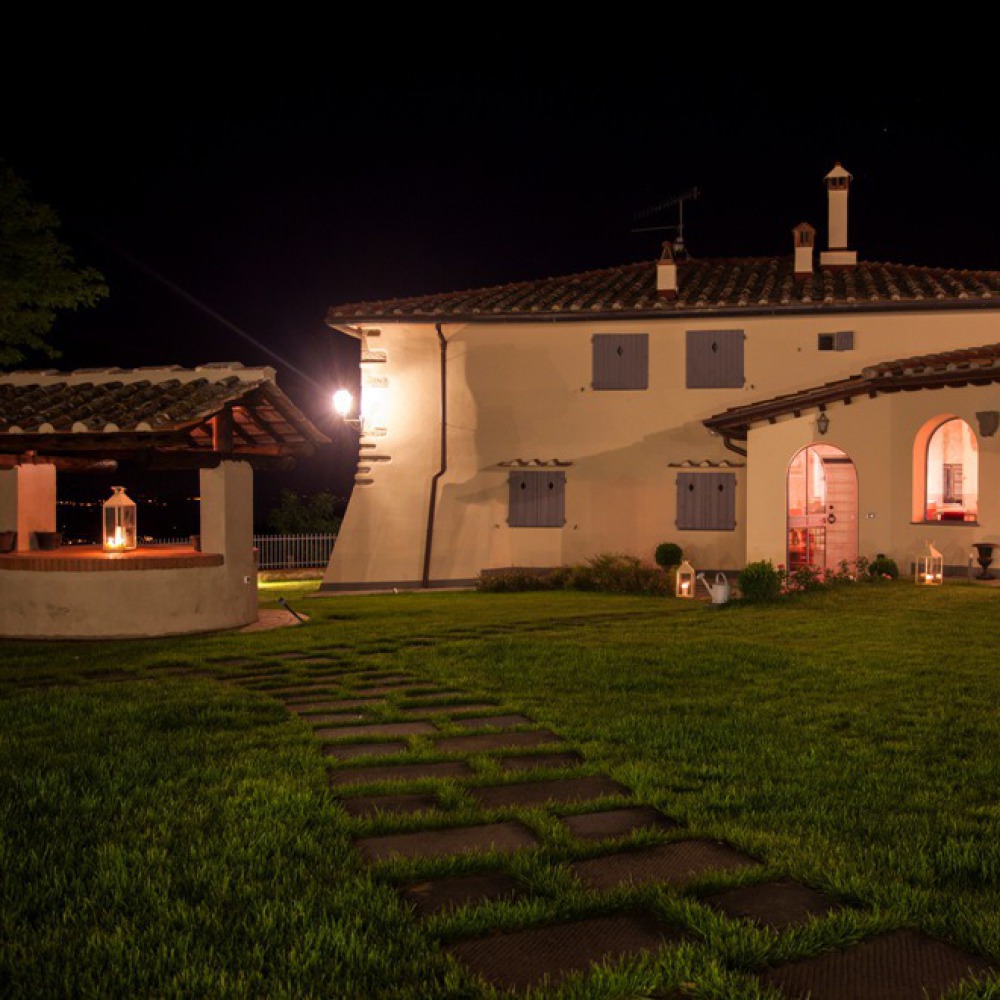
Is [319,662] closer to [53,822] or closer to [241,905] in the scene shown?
[53,822]

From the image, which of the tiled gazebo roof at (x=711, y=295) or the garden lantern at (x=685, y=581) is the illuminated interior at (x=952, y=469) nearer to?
the tiled gazebo roof at (x=711, y=295)

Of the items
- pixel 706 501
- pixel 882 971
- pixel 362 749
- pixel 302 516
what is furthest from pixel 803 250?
pixel 882 971

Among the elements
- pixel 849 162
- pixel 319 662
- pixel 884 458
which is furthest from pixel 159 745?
pixel 849 162

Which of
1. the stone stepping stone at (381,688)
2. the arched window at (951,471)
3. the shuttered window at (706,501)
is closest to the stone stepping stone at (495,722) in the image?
the stone stepping stone at (381,688)

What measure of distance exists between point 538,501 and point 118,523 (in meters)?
9.48

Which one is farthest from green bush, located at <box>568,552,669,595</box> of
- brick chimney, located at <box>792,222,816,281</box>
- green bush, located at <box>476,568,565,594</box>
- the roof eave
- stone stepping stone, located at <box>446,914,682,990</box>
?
stone stepping stone, located at <box>446,914,682,990</box>

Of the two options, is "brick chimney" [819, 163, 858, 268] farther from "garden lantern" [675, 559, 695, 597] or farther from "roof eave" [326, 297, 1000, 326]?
"garden lantern" [675, 559, 695, 597]

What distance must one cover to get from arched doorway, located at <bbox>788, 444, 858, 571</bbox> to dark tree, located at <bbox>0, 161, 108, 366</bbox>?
48.3ft

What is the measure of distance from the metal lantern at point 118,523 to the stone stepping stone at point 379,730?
279 inches

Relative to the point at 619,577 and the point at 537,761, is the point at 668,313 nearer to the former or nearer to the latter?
the point at 619,577

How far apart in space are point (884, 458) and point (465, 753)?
1295 centimetres

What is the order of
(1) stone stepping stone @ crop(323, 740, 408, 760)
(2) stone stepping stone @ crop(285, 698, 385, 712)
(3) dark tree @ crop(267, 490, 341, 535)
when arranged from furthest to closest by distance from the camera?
(3) dark tree @ crop(267, 490, 341, 535), (2) stone stepping stone @ crop(285, 698, 385, 712), (1) stone stepping stone @ crop(323, 740, 408, 760)

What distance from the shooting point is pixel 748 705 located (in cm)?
720

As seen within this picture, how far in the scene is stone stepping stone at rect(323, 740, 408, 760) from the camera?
234 inches
